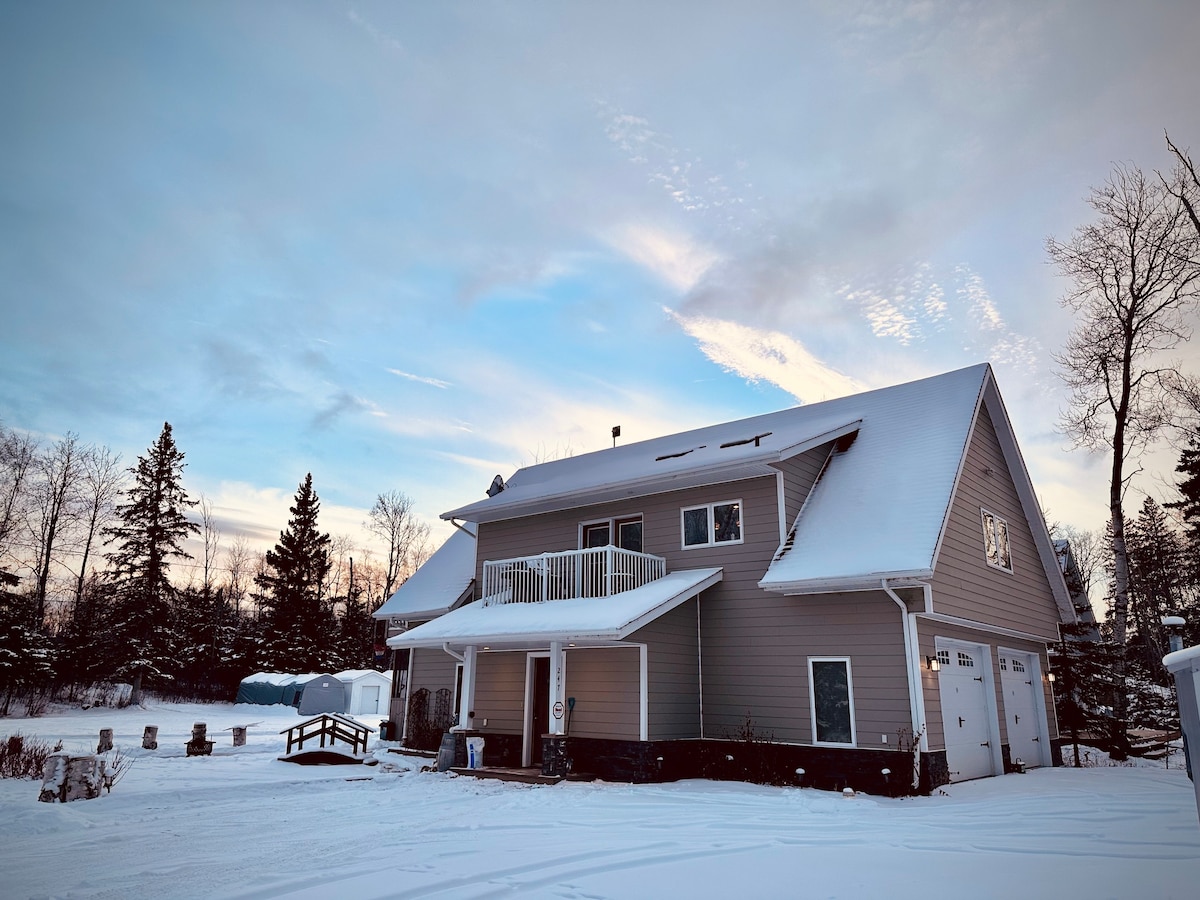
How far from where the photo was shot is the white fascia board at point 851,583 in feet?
36.6

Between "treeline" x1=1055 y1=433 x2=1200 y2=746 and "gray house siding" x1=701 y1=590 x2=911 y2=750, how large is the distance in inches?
151

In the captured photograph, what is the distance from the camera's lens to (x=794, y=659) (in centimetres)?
1280

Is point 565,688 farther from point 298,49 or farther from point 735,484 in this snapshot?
point 298,49

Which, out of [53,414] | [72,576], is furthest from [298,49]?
[72,576]

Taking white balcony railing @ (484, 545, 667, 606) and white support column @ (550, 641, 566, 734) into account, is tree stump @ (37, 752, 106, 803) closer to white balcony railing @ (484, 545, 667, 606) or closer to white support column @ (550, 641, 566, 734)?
white support column @ (550, 641, 566, 734)

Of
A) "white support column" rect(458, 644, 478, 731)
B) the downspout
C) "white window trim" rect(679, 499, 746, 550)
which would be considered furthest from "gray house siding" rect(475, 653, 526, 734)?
the downspout

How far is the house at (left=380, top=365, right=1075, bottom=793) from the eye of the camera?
11914mm

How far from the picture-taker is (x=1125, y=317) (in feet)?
62.4

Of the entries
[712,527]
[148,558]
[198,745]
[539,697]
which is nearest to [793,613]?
[712,527]

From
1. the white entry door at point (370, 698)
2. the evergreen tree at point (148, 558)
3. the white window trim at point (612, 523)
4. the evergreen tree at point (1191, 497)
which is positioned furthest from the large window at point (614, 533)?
the evergreen tree at point (148, 558)

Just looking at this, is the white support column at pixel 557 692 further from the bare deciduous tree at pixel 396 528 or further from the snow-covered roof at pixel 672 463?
the bare deciduous tree at pixel 396 528

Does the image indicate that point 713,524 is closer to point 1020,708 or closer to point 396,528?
point 1020,708

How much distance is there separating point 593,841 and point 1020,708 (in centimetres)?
1217

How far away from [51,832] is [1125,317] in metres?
23.7
